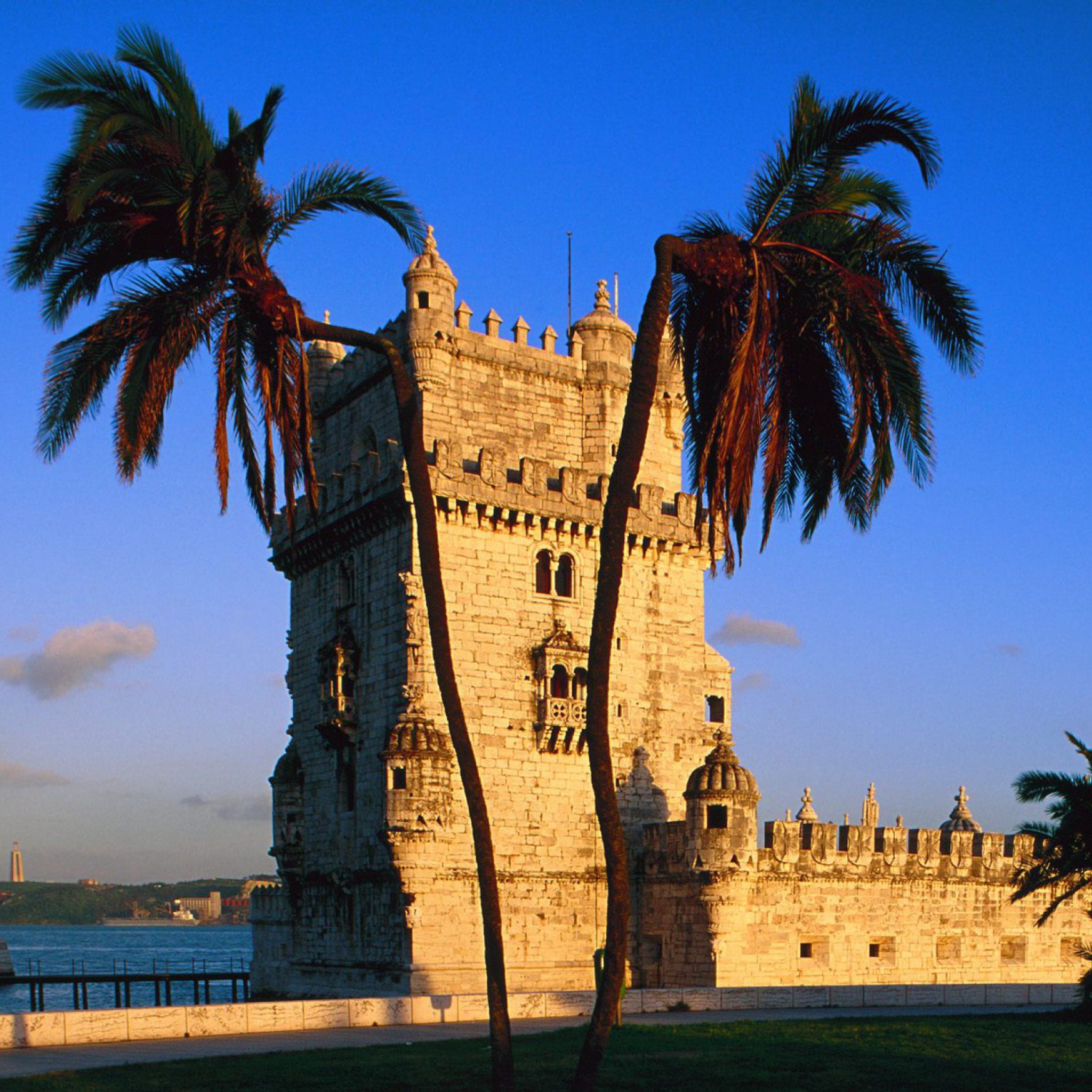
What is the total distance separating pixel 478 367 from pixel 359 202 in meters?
19.7

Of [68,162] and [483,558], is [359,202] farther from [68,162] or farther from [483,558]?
[483,558]

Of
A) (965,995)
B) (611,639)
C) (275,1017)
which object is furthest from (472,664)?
(611,639)

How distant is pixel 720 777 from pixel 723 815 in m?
0.90

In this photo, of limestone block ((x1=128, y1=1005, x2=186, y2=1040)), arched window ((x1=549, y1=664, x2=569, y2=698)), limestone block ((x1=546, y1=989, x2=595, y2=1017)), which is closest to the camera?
limestone block ((x1=128, y1=1005, x2=186, y2=1040))

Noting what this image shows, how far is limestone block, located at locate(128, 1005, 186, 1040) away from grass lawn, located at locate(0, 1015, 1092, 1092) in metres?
3.71

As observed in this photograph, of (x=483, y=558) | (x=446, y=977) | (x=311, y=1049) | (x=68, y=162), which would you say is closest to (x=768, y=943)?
(x=446, y=977)

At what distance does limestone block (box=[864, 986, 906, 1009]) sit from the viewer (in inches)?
1305

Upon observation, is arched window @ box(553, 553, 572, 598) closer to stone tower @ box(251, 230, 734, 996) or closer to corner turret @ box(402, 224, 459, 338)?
stone tower @ box(251, 230, 734, 996)

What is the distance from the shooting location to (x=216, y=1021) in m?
25.8

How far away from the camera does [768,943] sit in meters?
36.5

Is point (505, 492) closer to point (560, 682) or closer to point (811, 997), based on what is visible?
point (560, 682)

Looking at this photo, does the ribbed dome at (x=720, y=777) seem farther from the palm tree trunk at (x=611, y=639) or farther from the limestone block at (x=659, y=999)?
the palm tree trunk at (x=611, y=639)

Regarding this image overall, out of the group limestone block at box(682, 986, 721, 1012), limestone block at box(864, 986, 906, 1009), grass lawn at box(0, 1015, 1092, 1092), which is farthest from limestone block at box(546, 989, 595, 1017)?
limestone block at box(864, 986, 906, 1009)

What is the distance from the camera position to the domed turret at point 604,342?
4144cm
